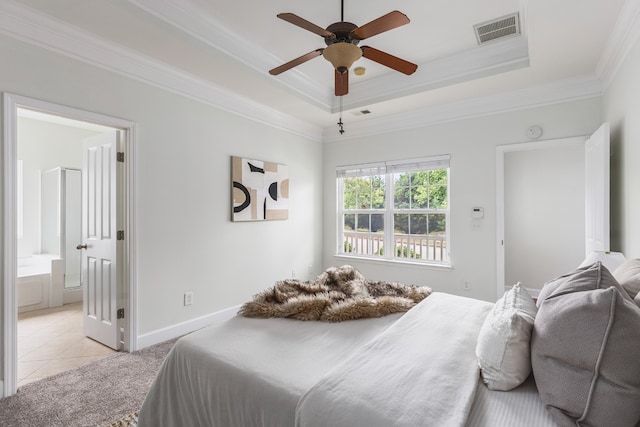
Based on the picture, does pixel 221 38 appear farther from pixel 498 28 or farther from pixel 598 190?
pixel 598 190

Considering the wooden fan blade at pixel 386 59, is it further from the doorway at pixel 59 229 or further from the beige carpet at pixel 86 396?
the beige carpet at pixel 86 396

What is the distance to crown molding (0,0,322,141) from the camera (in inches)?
84.7

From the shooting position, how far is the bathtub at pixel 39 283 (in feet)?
13.0

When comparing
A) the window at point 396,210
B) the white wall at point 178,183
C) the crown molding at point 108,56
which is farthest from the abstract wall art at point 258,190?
the window at point 396,210

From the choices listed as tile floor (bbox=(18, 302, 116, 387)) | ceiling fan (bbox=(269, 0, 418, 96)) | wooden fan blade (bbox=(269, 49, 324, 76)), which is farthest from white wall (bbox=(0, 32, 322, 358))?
ceiling fan (bbox=(269, 0, 418, 96))

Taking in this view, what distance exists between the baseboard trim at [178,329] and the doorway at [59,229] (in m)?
0.11

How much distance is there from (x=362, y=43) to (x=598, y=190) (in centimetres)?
251

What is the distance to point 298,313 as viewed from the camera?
188cm

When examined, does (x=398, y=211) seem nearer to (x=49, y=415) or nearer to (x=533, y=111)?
(x=533, y=111)

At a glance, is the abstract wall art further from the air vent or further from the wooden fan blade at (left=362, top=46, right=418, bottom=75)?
the air vent

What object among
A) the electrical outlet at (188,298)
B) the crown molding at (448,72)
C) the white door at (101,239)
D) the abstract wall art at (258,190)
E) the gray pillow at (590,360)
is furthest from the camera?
the abstract wall art at (258,190)

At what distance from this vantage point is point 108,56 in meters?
2.60

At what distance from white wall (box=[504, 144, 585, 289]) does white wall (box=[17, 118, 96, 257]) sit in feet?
22.2

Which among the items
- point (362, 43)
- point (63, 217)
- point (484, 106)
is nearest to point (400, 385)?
point (362, 43)
